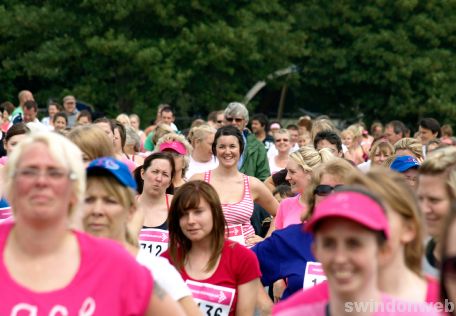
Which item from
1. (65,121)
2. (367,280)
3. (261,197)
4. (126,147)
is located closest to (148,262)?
(367,280)

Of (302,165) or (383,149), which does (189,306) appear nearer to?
(302,165)

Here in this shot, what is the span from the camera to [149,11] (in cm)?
3631

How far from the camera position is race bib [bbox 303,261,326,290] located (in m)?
7.48

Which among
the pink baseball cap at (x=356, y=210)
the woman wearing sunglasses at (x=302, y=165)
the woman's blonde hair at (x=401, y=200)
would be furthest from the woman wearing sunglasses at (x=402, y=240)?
the woman wearing sunglasses at (x=302, y=165)

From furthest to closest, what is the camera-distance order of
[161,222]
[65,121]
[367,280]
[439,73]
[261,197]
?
[439,73]
[65,121]
[261,197]
[161,222]
[367,280]

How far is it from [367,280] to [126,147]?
9211mm

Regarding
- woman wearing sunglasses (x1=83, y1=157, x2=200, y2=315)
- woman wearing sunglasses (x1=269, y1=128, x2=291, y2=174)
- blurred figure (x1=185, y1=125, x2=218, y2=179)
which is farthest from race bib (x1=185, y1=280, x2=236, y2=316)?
woman wearing sunglasses (x1=269, y1=128, x2=291, y2=174)

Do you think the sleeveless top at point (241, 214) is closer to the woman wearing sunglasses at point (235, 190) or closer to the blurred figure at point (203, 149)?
the woman wearing sunglasses at point (235, 190)

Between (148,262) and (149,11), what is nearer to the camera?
(148,262)

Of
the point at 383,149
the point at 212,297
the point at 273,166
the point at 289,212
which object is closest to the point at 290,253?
the point at 212,297

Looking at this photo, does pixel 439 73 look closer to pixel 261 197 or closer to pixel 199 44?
pixel 199 44

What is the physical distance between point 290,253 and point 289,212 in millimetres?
1196

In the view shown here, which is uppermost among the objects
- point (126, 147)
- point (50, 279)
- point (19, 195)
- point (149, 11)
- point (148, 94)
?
point (149, 11)

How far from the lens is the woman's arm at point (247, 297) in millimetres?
7481
